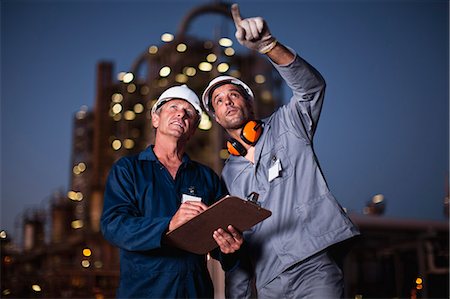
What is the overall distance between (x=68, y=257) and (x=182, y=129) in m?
9.97

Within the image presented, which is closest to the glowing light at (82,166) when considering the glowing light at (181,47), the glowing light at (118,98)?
the glowing light at (118,98)

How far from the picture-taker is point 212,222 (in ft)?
7.62

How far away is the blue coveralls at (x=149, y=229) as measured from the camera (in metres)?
2.40

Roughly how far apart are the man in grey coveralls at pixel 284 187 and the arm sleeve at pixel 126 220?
0.55 meters

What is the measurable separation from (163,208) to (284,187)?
2.04 feet

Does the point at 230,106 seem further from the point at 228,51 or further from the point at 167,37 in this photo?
the point at 228,51

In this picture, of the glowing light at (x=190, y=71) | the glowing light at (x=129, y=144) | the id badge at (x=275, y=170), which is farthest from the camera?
the glowing light at (x=129, y=144)

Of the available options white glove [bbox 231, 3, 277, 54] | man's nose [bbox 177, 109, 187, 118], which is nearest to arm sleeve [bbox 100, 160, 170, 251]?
man's nose [bbox 177, 109, 187, 118]

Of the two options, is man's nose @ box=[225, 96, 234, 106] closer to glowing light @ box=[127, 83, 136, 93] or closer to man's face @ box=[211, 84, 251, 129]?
man's face @ box=[211, 84, 251, 129]

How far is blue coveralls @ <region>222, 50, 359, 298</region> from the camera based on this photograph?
2.58 metres

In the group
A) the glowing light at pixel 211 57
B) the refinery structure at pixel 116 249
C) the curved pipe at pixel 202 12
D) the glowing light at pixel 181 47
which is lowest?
the refinery structure at pixel 116 249

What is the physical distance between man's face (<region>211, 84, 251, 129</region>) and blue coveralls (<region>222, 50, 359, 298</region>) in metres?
0.16

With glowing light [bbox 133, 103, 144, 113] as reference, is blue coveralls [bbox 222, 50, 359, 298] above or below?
below

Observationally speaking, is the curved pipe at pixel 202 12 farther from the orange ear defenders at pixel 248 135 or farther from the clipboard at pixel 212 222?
the clipboard at pixel 212 222
